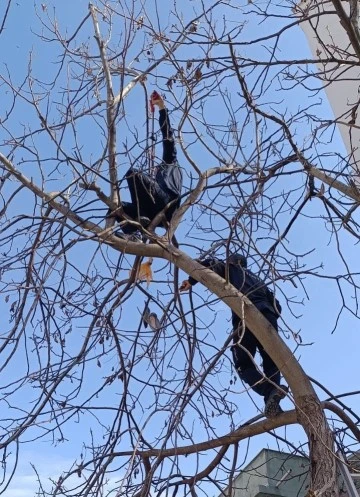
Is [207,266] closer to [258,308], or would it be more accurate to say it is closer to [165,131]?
[258,308]

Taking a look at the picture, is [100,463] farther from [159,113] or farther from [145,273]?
[159,113]

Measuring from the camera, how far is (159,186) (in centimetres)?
438

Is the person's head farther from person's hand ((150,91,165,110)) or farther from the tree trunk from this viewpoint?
person's hand ((150,91,165,110))

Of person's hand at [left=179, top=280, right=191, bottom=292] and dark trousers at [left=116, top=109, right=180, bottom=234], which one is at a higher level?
dark trousers at [left=116, top=109, right=180, bottom=234]

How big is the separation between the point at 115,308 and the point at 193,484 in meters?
1.15

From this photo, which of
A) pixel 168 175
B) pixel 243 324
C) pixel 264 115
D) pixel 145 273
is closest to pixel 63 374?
pixel 145 273

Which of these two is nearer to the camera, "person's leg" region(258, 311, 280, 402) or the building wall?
"person's leg" region(258, 311, 280, 402)

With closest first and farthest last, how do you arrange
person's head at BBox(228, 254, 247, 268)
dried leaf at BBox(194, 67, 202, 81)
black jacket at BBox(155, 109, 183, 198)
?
dried leaf at BBox(194, 67, 202, 81) < person's head at BBox(228, 254, 247, 268) < black jacket at BBox(155, 109, 183, 198)

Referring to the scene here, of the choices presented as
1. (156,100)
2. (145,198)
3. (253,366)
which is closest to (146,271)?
(145,198)

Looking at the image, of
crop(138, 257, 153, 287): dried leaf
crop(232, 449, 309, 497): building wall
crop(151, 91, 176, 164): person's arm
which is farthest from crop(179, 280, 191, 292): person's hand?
crop(232, 449, 309, 497): building wall

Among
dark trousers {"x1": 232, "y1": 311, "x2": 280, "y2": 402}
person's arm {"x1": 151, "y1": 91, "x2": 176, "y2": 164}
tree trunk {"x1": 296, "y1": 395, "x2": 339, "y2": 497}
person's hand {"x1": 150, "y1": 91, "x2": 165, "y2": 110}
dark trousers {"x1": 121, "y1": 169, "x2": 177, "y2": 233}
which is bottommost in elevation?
tree trunk {"x1": 296, "y1": 395, "x2": 339, "y2": 497}

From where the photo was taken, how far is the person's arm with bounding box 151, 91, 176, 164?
14.6 feet

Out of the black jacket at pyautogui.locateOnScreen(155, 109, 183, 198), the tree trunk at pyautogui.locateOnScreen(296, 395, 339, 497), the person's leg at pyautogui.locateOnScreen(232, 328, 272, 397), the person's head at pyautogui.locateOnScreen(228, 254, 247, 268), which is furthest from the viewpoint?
the black jacket at pyautogui.locateOnScreen(155, 109, 183, 198)

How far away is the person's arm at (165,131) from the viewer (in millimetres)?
4457
